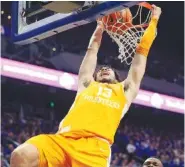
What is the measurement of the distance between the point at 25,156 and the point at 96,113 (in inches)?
26.6

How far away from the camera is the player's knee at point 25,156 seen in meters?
3.33

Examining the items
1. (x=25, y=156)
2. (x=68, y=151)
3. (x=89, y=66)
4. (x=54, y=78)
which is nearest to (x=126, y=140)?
(x=54, y=78)

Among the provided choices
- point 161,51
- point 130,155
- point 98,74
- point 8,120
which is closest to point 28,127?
point 8,120

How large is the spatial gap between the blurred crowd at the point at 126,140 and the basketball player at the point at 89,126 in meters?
6.07

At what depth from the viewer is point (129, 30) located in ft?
14.5

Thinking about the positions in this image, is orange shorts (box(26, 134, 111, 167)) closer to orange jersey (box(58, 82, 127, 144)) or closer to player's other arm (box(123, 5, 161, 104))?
orange jersey (box(58, 82, 127, 144))

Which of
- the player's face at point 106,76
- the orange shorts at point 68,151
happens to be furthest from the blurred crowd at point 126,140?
the orange shorts at point 68,151

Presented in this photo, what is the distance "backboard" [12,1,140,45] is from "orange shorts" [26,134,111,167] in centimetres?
100

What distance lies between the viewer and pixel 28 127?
13523mm

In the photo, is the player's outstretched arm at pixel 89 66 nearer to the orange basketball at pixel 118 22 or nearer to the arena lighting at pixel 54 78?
the orange basketball at pixel 118 22

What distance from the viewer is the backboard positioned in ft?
12.2

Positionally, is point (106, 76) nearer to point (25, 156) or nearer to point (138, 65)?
point (138, 65)

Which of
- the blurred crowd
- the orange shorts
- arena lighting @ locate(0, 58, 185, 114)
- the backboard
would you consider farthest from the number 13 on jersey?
arena lighting @ locate(0, 58, 185, 114)

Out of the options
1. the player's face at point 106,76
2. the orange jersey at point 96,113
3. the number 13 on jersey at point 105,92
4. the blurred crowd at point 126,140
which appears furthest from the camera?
the blurred crowd at point 126,140
